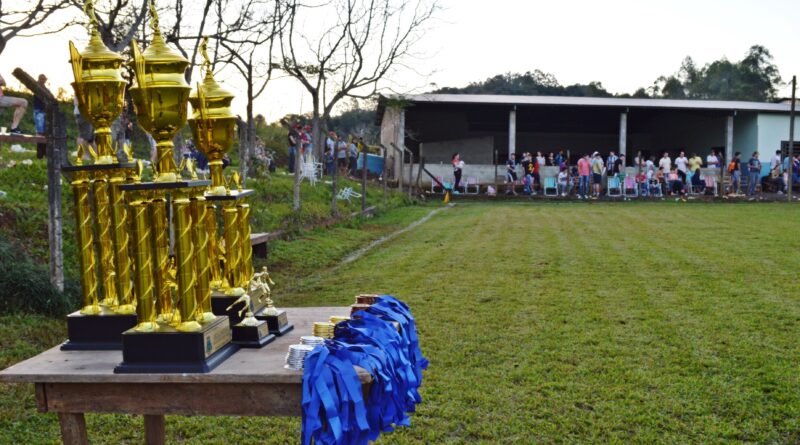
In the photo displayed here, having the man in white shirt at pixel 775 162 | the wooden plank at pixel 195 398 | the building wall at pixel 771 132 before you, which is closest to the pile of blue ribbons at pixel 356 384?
the wooden plank at pixel 195 398

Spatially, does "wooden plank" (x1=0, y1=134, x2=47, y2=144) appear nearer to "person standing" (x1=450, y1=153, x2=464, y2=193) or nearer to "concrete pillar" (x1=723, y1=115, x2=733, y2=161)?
"person standing" (x1=450, y1=153, x2=464, y2=193)

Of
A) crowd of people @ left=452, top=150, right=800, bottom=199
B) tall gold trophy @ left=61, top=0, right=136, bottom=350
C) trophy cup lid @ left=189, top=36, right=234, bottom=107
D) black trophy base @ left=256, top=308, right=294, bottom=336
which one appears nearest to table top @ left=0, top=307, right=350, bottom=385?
tall gold trophy @ left=61, top=0, right=136, bottom=350

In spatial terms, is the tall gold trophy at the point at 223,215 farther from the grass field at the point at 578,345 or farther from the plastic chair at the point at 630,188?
the plastic chair at the point at 630,188

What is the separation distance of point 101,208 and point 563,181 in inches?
1087

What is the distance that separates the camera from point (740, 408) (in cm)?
461

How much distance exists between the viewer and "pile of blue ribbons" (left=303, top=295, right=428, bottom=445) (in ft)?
8.24

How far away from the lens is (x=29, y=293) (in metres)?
6.52

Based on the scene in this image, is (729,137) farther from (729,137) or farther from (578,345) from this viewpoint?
(578,345)

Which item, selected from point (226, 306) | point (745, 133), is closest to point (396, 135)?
point (745, 133)


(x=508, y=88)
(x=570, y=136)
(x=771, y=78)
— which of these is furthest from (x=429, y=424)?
(x=771, y=78)

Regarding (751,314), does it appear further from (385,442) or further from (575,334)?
(385,442)

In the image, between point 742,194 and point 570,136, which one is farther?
point 570,136

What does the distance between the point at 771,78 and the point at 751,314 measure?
7534 centimetres

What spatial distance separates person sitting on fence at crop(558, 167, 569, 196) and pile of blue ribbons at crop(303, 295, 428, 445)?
27.0 metres
